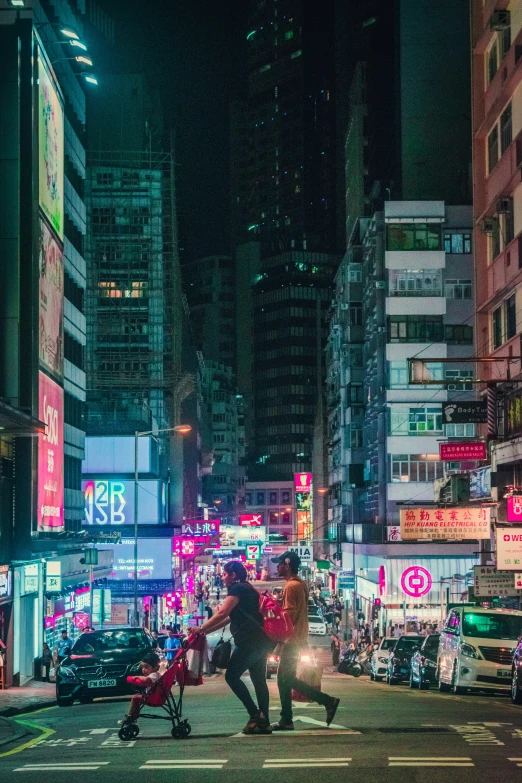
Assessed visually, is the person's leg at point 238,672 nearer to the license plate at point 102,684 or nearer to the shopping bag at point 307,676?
the shopping bag at point 307,676

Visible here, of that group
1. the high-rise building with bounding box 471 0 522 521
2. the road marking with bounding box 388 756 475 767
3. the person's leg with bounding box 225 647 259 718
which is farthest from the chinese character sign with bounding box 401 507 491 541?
the road marking with bounding box 388 756 475 767

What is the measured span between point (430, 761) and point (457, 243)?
6522 cm

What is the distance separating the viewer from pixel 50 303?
42.3 meters

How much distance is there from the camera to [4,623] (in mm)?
34125

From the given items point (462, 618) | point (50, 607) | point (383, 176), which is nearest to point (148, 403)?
point (383, 176)

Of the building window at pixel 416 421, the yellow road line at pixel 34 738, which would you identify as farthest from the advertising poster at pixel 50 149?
the building window at pixel 416 421

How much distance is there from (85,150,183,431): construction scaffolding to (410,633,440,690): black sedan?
50.7 m

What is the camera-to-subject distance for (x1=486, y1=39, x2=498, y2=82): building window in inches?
1846

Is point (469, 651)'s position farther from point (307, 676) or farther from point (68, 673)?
point (307, 676)

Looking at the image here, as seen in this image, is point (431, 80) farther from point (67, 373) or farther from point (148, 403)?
point (67, 373)

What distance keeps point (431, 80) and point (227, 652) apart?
7132cm

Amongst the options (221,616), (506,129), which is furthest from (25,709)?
(506,129)

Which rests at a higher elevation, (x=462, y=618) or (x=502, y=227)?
(x=502, y=227)

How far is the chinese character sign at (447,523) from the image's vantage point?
41.3 meters
